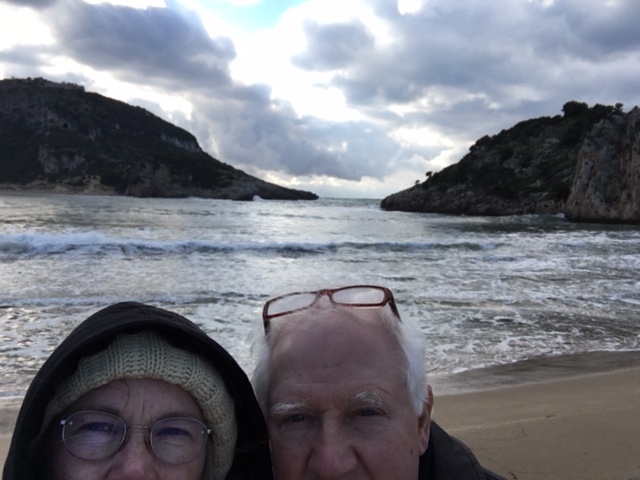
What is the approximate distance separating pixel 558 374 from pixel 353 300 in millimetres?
4365

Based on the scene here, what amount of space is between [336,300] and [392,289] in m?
8.57

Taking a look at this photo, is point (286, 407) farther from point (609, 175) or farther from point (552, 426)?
point (609, 175)

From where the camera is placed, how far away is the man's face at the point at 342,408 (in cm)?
148

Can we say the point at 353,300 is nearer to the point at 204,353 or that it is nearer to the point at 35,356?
the point at 204,353

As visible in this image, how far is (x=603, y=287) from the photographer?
10.4 meters

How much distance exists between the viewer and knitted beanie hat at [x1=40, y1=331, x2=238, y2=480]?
1.32 meters

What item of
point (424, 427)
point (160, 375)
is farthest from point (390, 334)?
point (160, 375)

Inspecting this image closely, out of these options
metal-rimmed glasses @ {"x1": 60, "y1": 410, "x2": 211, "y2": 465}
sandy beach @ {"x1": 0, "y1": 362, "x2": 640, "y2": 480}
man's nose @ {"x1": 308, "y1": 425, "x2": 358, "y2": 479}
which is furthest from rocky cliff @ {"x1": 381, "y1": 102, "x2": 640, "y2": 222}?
metal-rimmed glasses @ {"x1": 60, "y1": 410, "x2": 211, "y2": 465}

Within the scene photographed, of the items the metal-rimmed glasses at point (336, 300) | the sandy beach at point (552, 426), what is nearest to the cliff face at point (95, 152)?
the sandy beach at point (552, 426)

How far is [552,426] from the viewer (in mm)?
3684

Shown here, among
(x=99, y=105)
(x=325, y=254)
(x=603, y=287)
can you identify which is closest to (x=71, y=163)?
(x=99, y=105)

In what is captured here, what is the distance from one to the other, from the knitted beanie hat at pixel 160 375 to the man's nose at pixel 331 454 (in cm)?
25

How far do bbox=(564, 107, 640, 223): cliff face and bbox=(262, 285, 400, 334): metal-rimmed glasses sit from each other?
4062cm

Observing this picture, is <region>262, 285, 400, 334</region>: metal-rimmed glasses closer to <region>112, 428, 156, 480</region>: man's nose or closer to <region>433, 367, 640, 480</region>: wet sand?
<region>112, 428, 156, 480</region>: man's nose
